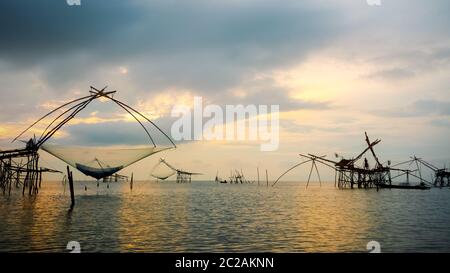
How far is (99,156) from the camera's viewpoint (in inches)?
1257

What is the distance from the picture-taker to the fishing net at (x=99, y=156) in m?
26.7

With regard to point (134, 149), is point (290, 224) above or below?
below

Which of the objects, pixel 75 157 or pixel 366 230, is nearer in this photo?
pixel 366 230

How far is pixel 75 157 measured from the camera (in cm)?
2930

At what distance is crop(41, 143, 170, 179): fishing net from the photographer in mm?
26706
